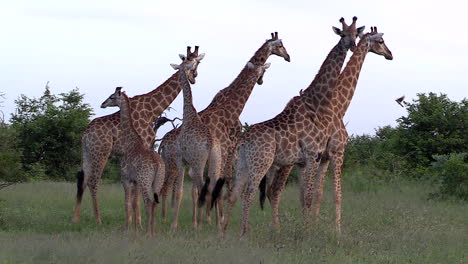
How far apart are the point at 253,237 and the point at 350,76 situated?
12.4 ft

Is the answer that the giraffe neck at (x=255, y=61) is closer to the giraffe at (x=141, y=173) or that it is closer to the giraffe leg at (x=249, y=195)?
the giraffe at (x=141, y=173)

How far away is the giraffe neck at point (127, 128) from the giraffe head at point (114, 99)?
10 cm

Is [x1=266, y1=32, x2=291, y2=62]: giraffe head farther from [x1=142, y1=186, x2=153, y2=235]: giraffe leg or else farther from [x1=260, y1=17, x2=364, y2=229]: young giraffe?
[x1=142, y1=186, x2=153, y2=235]: giraffe leg

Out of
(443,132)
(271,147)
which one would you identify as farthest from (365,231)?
(443,132)

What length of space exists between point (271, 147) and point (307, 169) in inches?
33.1

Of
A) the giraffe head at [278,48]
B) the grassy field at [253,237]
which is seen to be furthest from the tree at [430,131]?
the giraffe head at [278,48]

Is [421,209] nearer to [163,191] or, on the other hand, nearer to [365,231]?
[365,231]

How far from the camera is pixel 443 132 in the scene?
24.3m

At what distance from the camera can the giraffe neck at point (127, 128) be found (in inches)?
458

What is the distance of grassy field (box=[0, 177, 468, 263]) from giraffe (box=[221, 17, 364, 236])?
65cm

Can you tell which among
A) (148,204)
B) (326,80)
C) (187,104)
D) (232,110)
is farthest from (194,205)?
(326,80)

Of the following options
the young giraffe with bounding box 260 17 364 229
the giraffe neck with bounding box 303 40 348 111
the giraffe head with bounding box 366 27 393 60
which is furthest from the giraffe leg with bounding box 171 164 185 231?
the giraffe head with bounding box 366 27 393 60

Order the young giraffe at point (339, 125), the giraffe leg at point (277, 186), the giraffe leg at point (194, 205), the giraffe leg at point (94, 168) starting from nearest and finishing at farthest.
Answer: the young giraffe at point (339, 125)
the giraffe leg at point (277, 186)
the giraffe leg at point (194, 205)
the giraffe leg at point (94, 168)

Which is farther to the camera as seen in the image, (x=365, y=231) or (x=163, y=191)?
(x=163, y=191)
